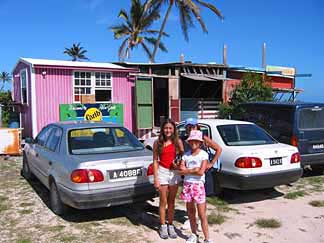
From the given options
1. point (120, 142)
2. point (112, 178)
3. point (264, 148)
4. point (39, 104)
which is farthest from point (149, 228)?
point (39, 104)

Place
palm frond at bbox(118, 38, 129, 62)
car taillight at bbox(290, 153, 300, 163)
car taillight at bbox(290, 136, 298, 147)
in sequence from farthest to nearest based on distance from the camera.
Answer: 1. palm frond at bbox(118, 38, 129, 62)
2. car taillight at bbox(290, 136, 298, 147)
3. car taillight at bbox(290, 153, 300, 163)

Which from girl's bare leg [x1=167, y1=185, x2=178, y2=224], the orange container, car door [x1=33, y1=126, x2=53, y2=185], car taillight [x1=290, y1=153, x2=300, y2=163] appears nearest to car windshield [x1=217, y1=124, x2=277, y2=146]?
car taillight [x1=290, y1=153, x2=300, y2=163]

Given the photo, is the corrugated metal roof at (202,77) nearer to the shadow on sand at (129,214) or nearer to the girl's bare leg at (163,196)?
the shadow on sand at (129,214)

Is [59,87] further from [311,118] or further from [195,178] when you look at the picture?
[195,178]

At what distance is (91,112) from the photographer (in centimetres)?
1395

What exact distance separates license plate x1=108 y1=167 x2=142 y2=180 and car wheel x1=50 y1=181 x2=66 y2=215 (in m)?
1.01

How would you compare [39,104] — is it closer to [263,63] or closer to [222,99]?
[222,99]

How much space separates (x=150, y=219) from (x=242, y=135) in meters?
2.51

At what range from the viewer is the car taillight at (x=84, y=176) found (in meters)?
4.89

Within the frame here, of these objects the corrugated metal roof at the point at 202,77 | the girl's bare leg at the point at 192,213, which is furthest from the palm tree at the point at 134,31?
the girl's bare leg at the point at 192,213

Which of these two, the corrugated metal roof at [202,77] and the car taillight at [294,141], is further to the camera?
the corrugated metal roof at [202,77]

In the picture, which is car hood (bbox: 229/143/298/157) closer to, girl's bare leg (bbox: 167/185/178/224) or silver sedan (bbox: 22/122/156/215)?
silver sedan (bbox: 22/122/156/215)

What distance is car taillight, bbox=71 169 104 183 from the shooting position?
16.1 feet

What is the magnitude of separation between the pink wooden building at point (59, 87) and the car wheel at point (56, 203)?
7916 mm
